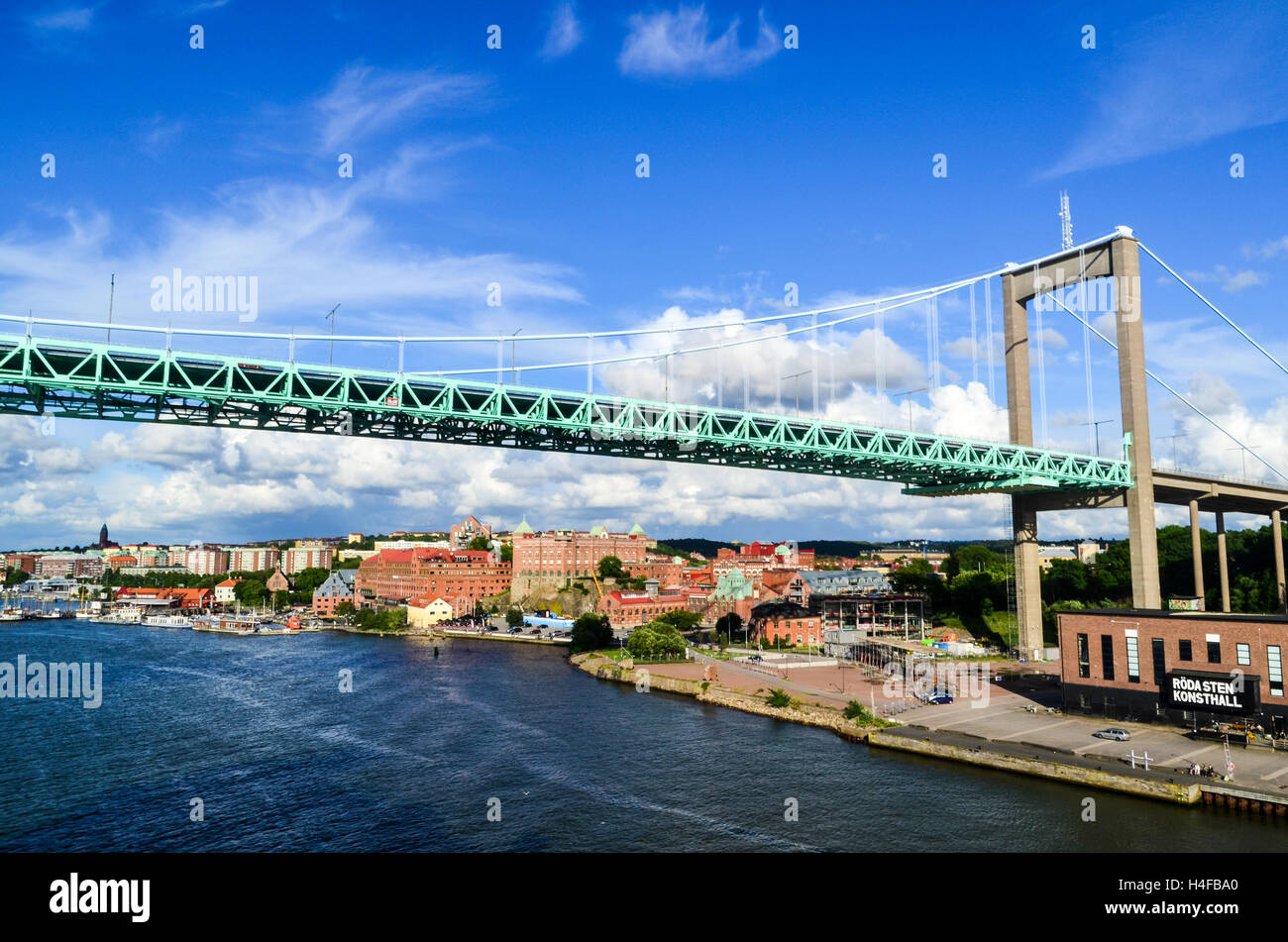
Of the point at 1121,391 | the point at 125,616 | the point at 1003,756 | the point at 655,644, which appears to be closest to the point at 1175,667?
the point at 1003,756

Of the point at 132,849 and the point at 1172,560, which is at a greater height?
the point at 1172,560

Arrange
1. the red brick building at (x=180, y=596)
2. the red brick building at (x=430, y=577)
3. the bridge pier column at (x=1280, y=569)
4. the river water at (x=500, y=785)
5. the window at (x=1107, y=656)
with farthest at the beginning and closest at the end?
the red brick building at (x=180, y=596) < the red brick building at (x=430, y=577) < the bridge pier column at (x=1280, y=569) < the window at (x=1107, y=656) < the river water at (x=500, y=785)

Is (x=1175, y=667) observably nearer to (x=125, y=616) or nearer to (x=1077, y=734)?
(x=1077, y=734)

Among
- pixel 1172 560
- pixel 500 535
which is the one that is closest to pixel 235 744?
pixel 1172 560

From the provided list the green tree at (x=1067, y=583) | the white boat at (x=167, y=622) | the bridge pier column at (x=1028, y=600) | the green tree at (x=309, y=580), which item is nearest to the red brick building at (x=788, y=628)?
the bridge pier column at (x=1028, y=600)

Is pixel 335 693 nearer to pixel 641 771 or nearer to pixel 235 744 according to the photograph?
pixel 235 744

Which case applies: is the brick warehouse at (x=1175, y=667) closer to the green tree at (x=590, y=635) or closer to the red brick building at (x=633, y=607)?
the green tree at (x=590, y=635)
